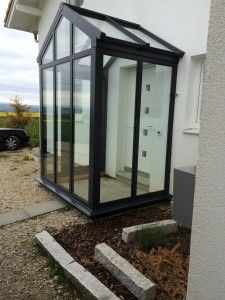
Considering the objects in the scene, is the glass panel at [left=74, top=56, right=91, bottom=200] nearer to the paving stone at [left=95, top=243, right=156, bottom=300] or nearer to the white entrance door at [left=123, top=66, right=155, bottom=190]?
the white entrance door at [left=123, top=66, right=155, bottom=190]

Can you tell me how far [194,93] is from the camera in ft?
17.0

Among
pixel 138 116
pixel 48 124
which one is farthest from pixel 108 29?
pixel 48 124

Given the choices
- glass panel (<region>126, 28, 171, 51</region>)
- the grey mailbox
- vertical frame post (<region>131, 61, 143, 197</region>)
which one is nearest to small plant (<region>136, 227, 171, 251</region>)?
the grey mailbox

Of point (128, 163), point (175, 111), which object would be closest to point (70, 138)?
point (128, 163)

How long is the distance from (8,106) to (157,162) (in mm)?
13059

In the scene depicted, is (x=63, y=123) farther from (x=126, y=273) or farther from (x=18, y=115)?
(x=18, y=115)

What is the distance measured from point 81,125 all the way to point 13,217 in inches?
78.7

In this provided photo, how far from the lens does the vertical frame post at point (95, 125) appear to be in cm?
415

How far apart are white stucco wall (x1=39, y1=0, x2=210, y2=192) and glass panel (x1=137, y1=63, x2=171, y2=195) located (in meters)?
0.23

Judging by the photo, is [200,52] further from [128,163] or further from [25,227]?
[25,227]

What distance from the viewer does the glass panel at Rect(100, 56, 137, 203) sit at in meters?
5.06

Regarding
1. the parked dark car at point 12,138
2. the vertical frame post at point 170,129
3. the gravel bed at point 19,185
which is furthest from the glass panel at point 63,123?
the parked dark car at point 12,138

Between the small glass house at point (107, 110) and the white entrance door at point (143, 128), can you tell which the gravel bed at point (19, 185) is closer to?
the small glass house at point (107, 110)

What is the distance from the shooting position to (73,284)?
3.05 m
